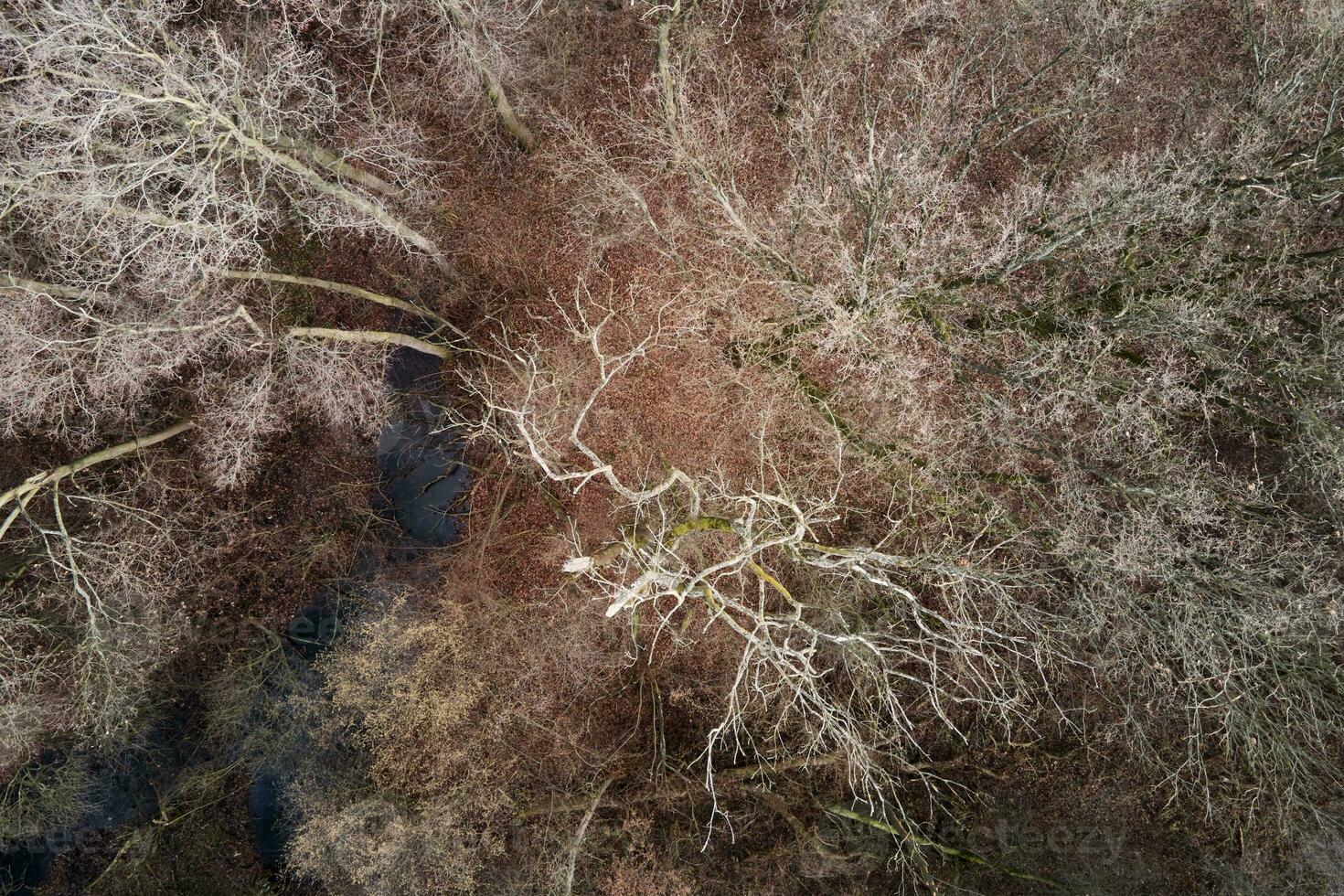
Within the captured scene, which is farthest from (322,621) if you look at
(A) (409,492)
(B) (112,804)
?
(B) (112,804)

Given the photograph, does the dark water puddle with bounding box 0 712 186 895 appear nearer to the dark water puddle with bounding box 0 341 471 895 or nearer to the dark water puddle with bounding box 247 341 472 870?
the dark water puddle with bounding box 0 341 471 895

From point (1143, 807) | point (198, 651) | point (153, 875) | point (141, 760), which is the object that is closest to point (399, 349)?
point (198, 651)

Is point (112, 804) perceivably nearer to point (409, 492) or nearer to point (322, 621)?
point (322, 621)

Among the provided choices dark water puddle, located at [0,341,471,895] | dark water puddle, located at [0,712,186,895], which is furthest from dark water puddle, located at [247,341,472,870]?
dark water puddle, located at [0,712,186,895]

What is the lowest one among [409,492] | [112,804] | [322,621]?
[112,804]

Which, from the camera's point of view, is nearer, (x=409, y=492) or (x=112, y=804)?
(x=112, y=804)

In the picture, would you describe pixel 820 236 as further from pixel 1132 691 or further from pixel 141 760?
pixel 141 760

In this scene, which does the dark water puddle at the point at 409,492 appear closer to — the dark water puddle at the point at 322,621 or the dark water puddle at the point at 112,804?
the dark water puddle at the point at 322,621

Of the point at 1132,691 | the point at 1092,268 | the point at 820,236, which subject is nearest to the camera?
the point at 1092,268

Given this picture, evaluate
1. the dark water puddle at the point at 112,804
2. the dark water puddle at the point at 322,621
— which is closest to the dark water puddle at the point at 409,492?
the dark water puddle at the point at 322,621
